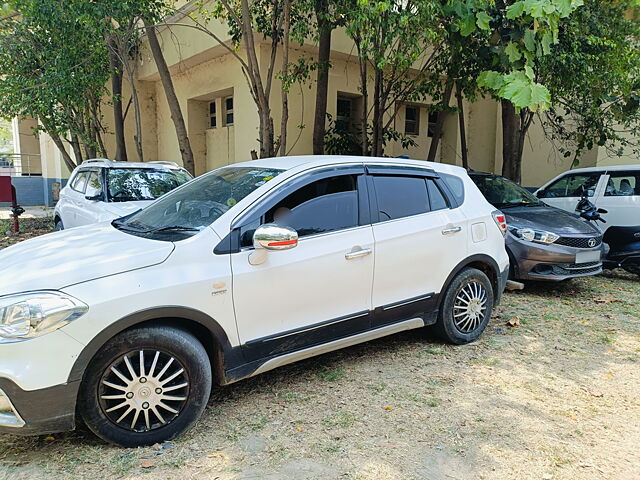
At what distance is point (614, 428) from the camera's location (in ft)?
10.6

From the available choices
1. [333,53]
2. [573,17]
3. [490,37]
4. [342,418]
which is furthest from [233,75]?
[342,418]

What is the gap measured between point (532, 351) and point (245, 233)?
3078mm

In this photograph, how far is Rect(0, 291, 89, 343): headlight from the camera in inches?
99.7

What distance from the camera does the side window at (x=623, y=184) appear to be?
771cm

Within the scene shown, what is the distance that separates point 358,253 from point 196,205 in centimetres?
130

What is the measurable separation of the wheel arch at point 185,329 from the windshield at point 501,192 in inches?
212

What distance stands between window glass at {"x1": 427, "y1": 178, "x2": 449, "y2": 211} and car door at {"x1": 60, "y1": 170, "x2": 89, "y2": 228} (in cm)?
500

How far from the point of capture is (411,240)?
13.3 feet

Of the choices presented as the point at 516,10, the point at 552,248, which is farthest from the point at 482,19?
the point at 552,248

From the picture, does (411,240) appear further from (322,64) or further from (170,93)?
(170,93)

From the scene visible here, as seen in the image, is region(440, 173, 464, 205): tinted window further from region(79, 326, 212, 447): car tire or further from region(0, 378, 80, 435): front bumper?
region(0, 378, 80, 435): front bumper

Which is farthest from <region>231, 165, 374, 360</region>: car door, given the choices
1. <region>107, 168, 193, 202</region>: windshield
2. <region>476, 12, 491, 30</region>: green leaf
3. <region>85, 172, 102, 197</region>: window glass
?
<region>85, 172, 102, 197</region>: window glass

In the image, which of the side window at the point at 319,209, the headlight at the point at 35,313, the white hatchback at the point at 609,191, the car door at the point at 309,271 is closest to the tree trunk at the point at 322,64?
the white hatchback at the point at 609,191

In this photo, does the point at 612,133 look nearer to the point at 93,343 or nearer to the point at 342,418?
the point at 342,418
